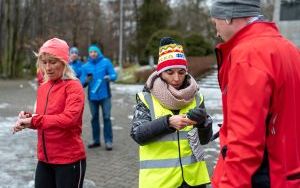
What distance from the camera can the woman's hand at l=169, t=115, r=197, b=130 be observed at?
125 inches

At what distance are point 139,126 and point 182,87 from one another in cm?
45

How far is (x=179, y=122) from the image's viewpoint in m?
3.20

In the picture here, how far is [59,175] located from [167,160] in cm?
101

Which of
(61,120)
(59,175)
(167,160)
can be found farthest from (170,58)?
(59,175)

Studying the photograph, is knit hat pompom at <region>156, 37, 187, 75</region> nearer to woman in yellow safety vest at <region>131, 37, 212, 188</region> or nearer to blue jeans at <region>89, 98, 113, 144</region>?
woman in yellow safety vest at <region>131, 37, 212, 188</region>

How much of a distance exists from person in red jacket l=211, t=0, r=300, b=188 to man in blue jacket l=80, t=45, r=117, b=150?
651 cm

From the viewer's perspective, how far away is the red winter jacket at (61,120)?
395 cm

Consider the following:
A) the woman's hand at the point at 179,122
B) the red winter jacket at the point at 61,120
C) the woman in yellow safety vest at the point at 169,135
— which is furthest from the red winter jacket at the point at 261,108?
the red winter jacket at the point at 61,120

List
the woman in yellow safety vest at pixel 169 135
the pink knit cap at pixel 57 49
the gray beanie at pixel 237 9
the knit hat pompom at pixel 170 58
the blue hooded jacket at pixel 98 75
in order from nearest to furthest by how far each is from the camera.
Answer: the gray beanie at pixel 237 9, the woman in yellow safety vest at pixel 169 135, the knit hat pompom at pixel 170 58, the pink knit cap at pixel 57 49, the blue hooded jacket at pixel 98 75

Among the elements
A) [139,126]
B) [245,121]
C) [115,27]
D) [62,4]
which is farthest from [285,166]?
[115,27]

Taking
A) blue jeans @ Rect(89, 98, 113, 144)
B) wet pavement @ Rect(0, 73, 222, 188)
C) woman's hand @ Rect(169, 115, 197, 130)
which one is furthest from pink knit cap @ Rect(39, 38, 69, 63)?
blue jeans @ Rect(89, 98, 113, 144)

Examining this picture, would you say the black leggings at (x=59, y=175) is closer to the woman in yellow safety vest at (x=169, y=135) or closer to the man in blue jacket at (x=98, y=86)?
the woman in yellow safety vest at (x=169, y=135)

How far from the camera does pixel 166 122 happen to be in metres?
3.29

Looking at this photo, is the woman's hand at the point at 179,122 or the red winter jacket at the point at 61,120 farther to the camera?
the red winter jacket at the point at 61,120
